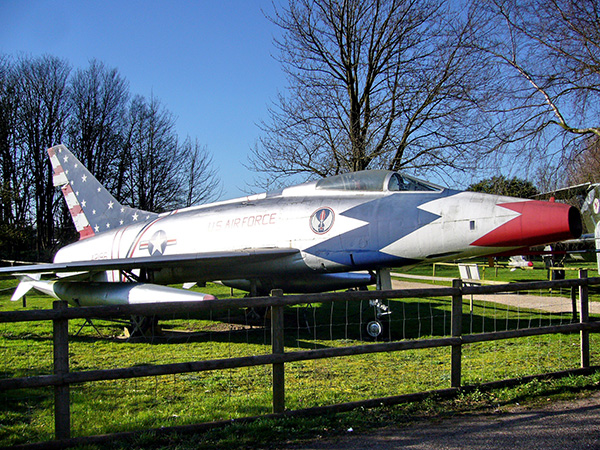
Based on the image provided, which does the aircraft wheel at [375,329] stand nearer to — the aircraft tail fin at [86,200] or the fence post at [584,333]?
the fence post at [584,333]

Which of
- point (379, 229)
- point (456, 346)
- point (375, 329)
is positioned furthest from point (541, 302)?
point (456, 346)

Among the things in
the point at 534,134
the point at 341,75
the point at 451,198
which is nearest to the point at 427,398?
the point at 451,198

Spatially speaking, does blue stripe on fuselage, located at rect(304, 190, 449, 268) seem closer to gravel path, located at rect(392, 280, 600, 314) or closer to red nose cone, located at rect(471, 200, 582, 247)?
red nose cone, located at rect(471, 200, 582, 247)

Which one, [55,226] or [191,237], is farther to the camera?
[55,226]

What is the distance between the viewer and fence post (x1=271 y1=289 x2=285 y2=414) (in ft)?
14.0

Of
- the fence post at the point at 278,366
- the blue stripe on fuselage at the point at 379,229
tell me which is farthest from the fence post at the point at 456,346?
the blue stripe on fuselage at the point at 379,229

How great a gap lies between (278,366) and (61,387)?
1.78 metres

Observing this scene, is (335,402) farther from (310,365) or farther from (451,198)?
(451,198)

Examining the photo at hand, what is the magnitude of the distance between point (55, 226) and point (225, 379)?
34.9 metres

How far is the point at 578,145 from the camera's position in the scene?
12.2 m

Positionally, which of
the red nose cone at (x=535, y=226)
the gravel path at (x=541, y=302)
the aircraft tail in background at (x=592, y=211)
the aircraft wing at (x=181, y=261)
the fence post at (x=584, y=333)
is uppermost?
the aircraft tail in background at (x=592, y=211)

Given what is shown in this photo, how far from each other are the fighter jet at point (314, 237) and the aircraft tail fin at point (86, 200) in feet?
6.02

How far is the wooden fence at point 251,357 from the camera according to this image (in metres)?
3.64

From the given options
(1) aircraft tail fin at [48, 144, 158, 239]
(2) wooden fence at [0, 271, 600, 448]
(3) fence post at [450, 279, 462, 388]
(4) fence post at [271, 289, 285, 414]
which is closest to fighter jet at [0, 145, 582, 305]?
(2) wooden fence at [0, 271, 600, 448]
